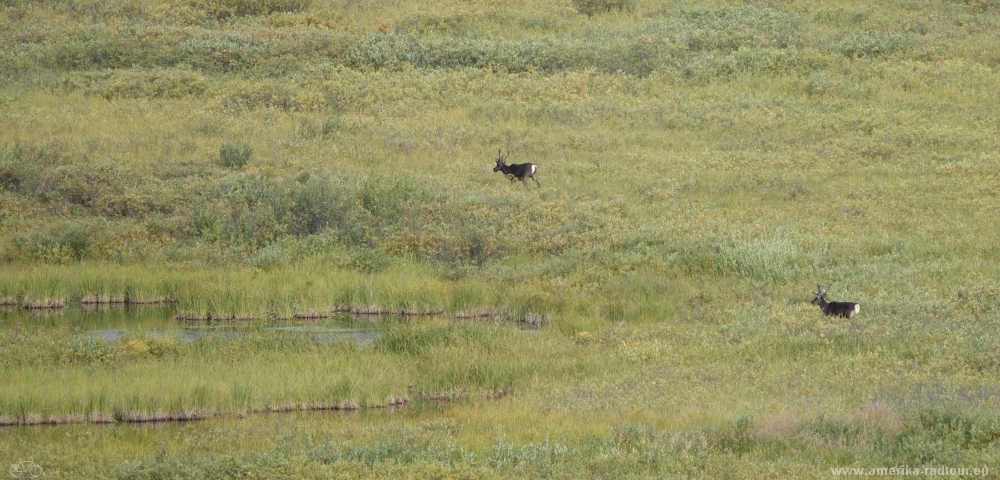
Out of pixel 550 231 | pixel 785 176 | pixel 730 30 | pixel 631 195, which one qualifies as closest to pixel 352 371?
pixel 550 231

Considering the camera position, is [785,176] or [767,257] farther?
[785,176]

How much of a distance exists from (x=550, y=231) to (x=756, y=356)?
734 cm

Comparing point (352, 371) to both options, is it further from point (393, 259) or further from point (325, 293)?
point (393, 259)

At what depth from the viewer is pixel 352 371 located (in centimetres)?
1477

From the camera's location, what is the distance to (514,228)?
22031 millimetres

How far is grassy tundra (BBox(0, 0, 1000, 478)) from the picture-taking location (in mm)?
12148
